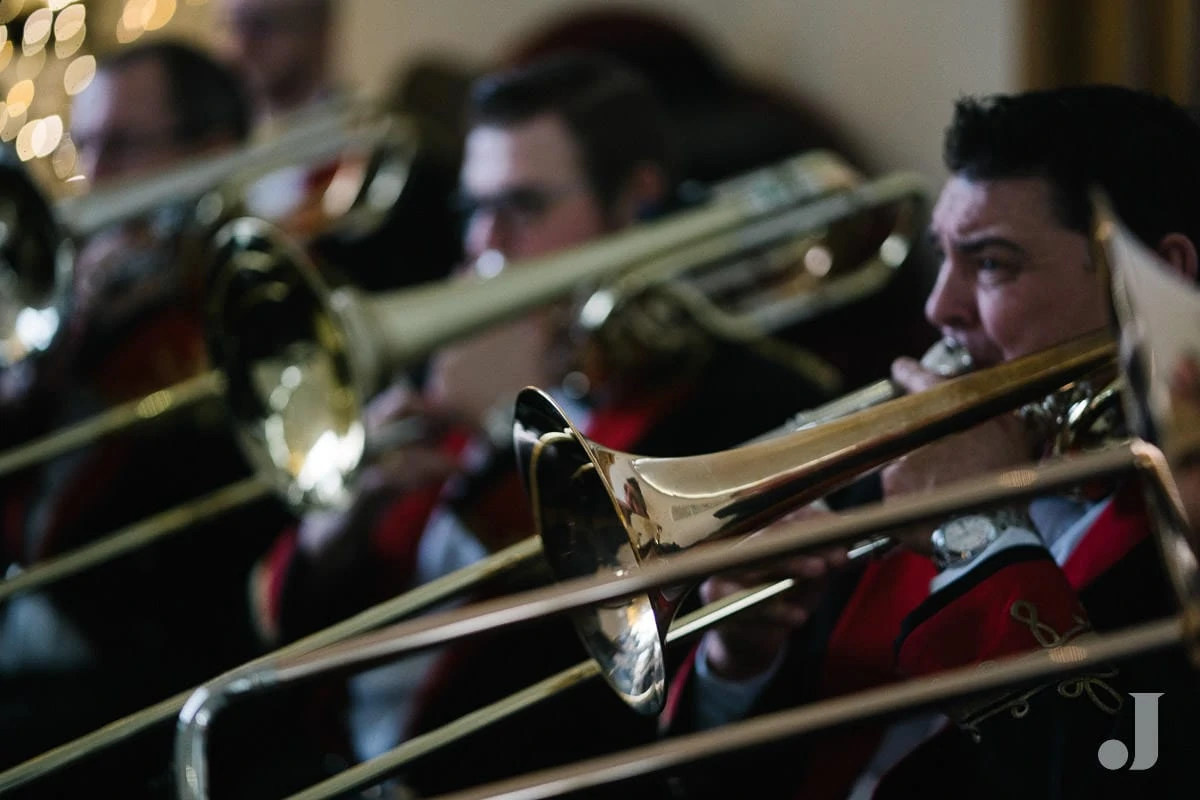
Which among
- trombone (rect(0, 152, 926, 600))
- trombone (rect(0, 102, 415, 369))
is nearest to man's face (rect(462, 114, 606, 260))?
trombone (rect(0, 152, 926, 600))

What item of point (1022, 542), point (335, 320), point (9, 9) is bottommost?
point (1022, 542)

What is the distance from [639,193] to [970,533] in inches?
36.9

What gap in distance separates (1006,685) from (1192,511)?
0.31 feet

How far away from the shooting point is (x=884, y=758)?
767mm

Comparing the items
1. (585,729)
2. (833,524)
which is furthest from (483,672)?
(833,524)

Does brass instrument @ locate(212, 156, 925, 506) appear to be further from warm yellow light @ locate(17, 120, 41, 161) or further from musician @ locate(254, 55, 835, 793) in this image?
warm yellow light @ locate(17, 120, 41, 161)

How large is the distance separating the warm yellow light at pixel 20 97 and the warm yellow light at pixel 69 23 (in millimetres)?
138

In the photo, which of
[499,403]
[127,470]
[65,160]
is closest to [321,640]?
[499,403]

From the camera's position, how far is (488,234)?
153cm

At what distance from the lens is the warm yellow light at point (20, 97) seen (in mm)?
2764

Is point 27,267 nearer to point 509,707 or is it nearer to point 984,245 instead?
point 509,707

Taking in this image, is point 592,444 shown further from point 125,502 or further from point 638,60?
point 638,60

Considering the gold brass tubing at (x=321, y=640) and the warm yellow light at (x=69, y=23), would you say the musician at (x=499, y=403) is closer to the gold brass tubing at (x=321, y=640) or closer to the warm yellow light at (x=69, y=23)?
the gold brass tubing at (x=321, y=640)

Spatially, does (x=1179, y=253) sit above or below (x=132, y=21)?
below
